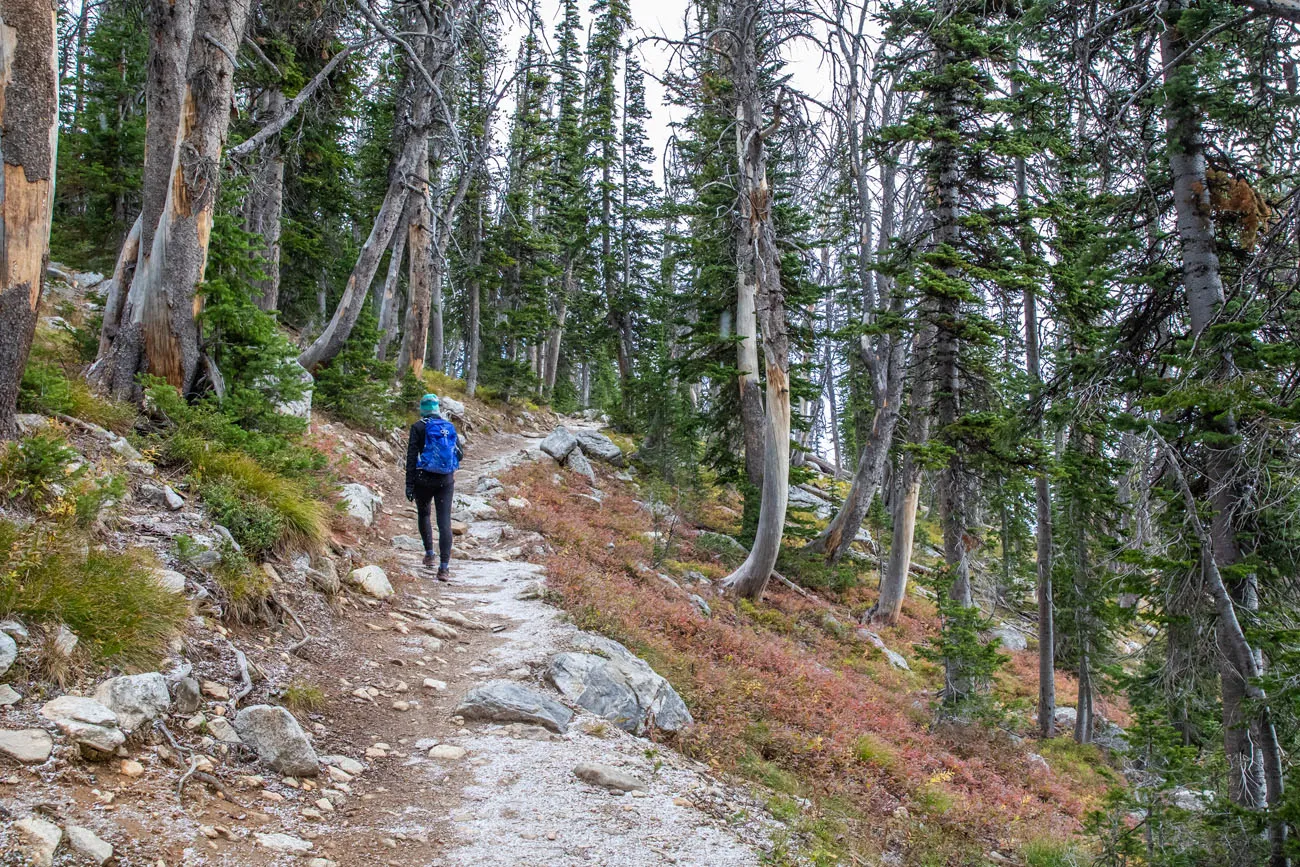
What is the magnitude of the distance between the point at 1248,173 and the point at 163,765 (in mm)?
9992

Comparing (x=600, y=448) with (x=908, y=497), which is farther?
(x=600, y=448)

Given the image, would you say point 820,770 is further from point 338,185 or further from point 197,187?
point 338,185

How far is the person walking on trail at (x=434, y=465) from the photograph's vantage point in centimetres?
850

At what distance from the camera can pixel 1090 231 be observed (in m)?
7.33

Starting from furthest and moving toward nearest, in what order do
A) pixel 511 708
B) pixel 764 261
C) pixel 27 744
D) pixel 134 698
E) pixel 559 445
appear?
pixel 559 445, pixel 764 261, pixel 511 708, pixel 134 698, pixel 27 744

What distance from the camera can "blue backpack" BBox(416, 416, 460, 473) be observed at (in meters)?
8.49

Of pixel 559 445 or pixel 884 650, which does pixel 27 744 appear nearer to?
pixel 884 650

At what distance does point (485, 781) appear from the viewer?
4395 mm

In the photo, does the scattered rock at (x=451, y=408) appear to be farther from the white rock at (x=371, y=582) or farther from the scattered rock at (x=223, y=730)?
the scattered rock at (x=223, y=730)

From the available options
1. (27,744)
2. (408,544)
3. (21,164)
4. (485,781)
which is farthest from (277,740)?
(408,544)

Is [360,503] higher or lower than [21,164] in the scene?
lower

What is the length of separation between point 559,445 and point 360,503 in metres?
9.08

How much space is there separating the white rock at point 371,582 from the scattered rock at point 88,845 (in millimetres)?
4388

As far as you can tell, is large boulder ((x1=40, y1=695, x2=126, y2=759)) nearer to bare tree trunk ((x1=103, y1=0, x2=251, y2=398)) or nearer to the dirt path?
the dirt path
